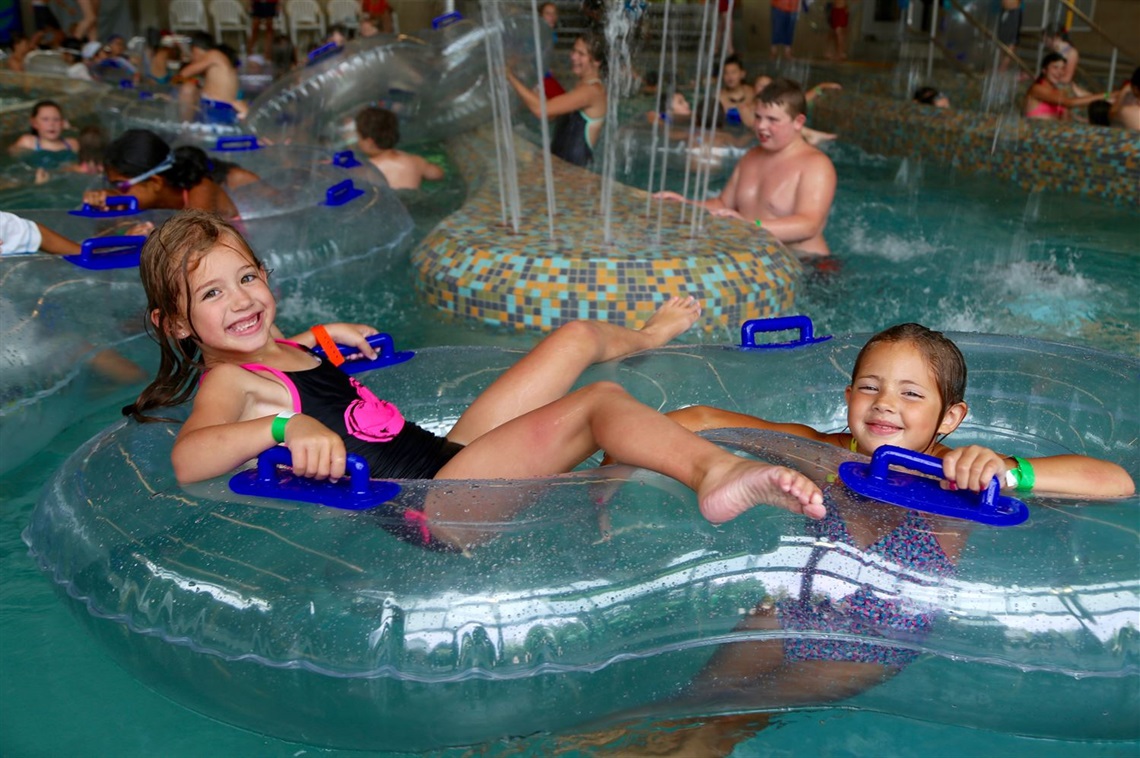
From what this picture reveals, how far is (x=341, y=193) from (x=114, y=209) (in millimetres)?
1056

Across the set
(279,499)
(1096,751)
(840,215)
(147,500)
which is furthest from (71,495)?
(840,215)

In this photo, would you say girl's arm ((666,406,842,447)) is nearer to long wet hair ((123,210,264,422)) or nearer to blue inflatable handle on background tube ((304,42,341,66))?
long wet hair ((123,210,264,422))

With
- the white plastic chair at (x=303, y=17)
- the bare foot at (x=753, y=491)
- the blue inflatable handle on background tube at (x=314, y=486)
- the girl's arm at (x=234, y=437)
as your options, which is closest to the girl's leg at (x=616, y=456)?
the bare foot at (x=753, y=491)

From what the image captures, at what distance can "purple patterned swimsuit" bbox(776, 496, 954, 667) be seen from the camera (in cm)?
194

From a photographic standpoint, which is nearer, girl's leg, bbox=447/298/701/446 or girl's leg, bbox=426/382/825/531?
girl's leg, bbox=426/382/825/531

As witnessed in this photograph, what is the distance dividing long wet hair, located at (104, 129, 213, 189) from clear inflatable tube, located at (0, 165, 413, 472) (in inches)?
13.7

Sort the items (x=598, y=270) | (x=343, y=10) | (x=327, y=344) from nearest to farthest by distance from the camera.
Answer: (x=327, y=344) < (x=598, y=270) < (x=343, y=10)

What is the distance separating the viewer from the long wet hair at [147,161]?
187 inches

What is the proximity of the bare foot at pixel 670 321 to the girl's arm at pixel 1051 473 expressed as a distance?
3.58ft

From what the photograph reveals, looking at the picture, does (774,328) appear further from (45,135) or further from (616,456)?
(45,135)

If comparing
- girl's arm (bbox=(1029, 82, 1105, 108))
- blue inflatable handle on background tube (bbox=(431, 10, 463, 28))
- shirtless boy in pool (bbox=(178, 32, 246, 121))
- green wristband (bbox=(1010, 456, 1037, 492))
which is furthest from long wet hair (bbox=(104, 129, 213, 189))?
girl's arm (bbox=(1029, 82, 1105, 108))

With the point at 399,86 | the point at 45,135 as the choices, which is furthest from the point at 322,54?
the point at 45,135

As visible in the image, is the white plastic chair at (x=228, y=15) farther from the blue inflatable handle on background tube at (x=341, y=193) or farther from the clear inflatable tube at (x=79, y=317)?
the clear inflatable tube at (x=79, y=317)

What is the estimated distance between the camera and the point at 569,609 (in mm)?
1960
